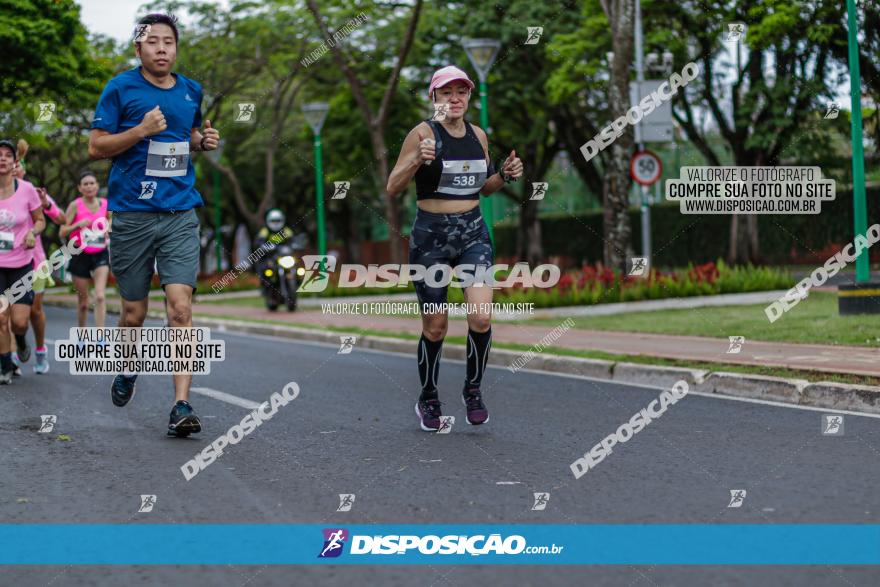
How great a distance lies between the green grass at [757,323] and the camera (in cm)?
1111

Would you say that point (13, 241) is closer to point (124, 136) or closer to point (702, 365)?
point (124, 136)

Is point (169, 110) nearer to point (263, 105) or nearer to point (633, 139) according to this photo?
point (633, 139)

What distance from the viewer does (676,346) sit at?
36.5ft

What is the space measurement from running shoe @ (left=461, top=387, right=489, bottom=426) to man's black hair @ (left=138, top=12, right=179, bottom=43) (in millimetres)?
2614

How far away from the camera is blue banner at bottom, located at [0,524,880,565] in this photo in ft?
13.1

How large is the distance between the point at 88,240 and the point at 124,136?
5.16m

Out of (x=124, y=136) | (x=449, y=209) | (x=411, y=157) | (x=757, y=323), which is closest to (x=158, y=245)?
(x=124, y=136)

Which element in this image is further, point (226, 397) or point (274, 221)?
point (274, 221)

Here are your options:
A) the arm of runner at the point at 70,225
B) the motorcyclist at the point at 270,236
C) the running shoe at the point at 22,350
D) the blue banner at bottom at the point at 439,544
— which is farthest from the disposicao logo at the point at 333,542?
the motorcyclist at the point at 270,236

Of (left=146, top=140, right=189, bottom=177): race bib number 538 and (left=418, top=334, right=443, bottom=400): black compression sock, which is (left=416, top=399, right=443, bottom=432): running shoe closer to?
(left=418, top=334, right=443, bottom=400): black compression sock

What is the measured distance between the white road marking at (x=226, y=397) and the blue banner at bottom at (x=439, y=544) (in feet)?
11.6

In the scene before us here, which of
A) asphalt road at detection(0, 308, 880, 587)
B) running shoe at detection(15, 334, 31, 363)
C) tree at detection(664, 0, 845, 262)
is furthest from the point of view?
tree at detection(664, 0, 845, 262)

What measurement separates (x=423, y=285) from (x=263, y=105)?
33.1 metres

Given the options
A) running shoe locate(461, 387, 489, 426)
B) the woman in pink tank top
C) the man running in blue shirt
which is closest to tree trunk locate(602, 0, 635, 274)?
the woman in pink tank top
